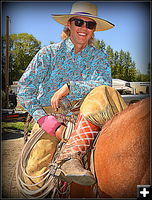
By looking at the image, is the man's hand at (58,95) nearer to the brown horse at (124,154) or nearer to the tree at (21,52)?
the tree at (21,52)

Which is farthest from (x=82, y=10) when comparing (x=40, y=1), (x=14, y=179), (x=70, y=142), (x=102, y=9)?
(x=14, y=179)

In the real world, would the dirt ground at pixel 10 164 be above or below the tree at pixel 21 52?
below

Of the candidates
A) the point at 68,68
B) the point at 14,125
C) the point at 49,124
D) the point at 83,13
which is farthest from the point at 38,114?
the point at 83,13

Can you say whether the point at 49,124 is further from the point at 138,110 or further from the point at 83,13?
the point at 83,13

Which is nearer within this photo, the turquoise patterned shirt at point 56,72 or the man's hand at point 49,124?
the man's hand at point 49,124

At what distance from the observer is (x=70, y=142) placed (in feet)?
6.21

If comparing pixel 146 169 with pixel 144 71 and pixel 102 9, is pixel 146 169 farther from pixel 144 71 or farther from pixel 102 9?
pixel 102 9

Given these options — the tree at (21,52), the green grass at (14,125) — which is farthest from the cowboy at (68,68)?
the green grass at (14,125)

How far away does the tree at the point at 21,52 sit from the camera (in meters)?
2.45

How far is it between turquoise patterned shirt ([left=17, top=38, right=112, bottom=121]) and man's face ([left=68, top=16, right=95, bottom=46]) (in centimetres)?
6

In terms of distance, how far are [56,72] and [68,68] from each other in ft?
0.42

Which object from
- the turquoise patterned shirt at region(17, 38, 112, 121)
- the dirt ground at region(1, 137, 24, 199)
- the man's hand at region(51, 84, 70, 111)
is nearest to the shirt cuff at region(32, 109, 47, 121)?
the turquoise patterned shirt at region(17, 38, 112, 121)

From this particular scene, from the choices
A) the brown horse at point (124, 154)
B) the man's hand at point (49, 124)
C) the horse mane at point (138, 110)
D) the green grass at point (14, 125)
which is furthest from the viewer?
the green grass at point (14, 125)

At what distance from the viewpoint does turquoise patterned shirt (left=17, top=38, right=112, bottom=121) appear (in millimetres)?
2350
